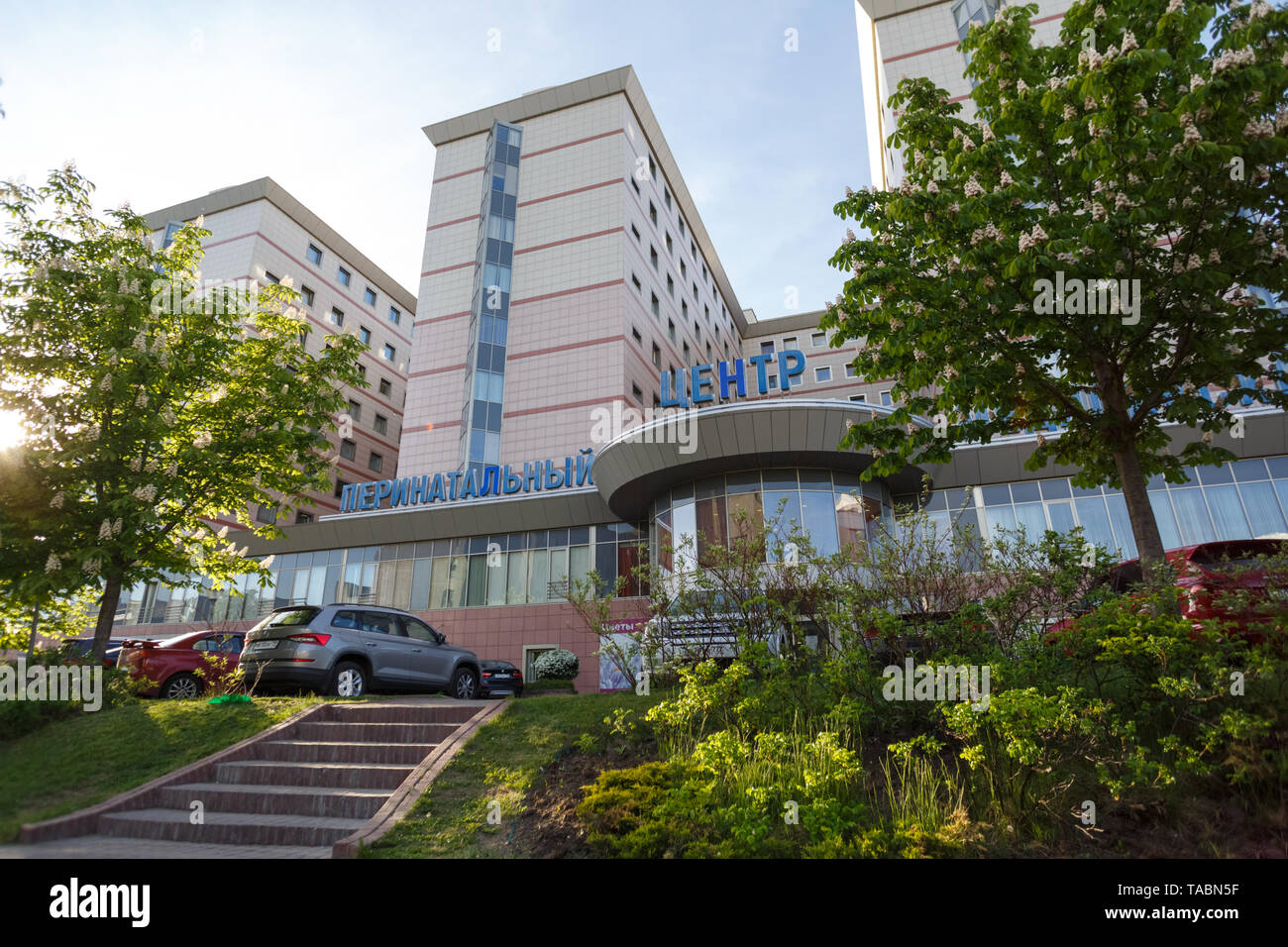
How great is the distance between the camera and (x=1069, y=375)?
8336 millimetres

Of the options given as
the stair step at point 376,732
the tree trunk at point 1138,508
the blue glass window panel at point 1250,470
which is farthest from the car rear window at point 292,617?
the blue glass window panel at point 1250,470

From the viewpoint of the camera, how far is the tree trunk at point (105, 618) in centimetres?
1147

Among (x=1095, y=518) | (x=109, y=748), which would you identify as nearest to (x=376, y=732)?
(x=109, y=748)

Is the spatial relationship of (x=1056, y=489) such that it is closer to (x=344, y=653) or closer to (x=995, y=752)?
(x=995, y=752)

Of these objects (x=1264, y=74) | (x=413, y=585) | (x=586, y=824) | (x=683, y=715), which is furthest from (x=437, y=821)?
(x=413, y=585)

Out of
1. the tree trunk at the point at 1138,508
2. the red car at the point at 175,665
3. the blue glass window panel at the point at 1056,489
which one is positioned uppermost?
the blue glass window panel at the point at 1056,489

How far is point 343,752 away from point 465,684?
19.2 feet

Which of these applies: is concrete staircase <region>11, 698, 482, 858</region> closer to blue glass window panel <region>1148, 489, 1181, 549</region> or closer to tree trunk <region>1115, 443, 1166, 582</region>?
tree trunk <region>1115, 443, 1166, 582</region>

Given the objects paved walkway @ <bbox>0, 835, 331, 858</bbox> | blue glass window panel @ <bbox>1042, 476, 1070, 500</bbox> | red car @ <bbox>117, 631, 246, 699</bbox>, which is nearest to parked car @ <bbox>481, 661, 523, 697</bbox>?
red car @ <bbox>117, 631, 246, 699</bbox>

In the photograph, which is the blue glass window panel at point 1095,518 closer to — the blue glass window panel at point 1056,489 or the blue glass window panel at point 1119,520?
the blue glass window panel at point 1119,520

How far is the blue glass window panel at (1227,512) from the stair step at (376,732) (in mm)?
21649

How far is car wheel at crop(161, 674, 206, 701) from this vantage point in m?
12.9

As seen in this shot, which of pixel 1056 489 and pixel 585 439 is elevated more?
pixel 585 439

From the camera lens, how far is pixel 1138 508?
7.62 metres
